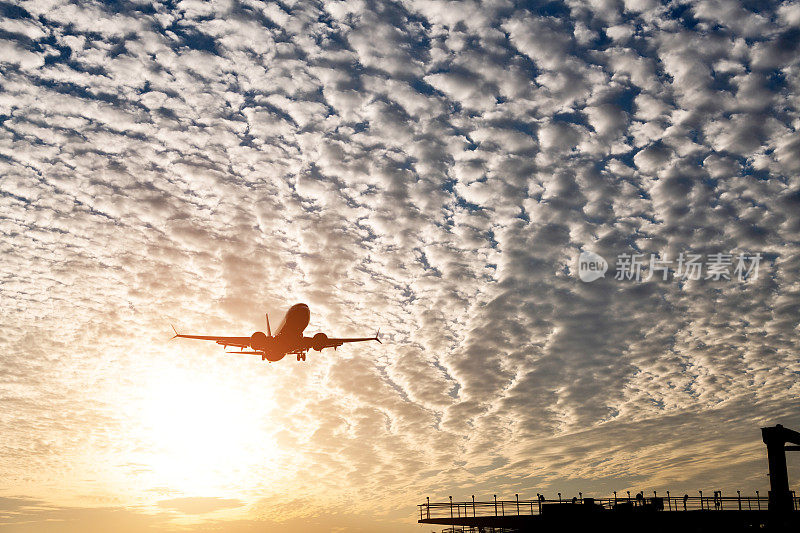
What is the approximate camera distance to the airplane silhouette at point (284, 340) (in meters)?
56.1

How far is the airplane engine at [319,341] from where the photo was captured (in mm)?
60188

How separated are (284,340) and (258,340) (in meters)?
2.60

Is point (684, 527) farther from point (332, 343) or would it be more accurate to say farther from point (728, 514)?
point (332, 343)

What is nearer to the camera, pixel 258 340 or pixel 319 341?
pixel 258 340

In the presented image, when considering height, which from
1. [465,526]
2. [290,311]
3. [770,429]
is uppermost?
[290,311]

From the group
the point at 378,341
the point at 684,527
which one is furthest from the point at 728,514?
the point at 378,341

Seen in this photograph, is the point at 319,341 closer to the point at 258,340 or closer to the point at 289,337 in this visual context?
the point at 289,337

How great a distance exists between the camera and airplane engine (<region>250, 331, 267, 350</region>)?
188ft

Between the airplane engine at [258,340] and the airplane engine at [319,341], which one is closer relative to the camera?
the airplane engine at [258,340]

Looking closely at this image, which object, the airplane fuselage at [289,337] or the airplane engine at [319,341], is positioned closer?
the airplane fuselage at [289,337]

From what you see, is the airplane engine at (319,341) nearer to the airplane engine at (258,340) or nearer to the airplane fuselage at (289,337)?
the airplane fuselage at (289,337)

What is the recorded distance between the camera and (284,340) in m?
57.8

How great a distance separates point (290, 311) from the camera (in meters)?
56.2

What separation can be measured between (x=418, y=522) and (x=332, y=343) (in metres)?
20.1
